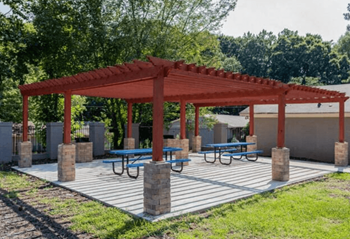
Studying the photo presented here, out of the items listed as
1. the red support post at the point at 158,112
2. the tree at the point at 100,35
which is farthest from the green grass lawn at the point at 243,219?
the tree at the point at 100,35

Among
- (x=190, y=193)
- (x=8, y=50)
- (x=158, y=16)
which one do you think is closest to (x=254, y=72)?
(x=158, y=16)

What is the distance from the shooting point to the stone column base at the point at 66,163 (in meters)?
9.30

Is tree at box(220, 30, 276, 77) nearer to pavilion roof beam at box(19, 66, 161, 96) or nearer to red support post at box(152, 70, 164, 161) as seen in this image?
pavilion roof beam at box(19, 66, 161, 96)

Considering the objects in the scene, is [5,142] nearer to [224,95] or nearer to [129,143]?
[129,143]

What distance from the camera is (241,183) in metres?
9.16

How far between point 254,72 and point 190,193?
4405 centimetres

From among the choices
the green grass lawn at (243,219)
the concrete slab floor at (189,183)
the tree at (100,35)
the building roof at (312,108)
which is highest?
the tree at (100,35)

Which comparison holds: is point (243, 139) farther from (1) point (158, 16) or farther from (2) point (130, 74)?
(2) point (130, 74)

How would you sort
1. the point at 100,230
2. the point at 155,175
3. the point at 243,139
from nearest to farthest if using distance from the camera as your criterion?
the point at 100,230 < the point at 155,175 < the point at 243,139

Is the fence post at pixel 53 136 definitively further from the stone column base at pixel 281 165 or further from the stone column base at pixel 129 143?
the stone column base at pixel 281 165

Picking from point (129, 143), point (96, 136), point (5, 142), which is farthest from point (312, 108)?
point (5, 142)

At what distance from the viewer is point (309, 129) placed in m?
15.4

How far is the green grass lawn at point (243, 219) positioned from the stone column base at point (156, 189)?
422mm

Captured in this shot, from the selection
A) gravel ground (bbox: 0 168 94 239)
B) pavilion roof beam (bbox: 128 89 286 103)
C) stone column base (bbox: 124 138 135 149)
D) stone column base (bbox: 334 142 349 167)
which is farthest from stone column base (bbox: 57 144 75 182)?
stone column base (bbox: 334 142 349 167)
